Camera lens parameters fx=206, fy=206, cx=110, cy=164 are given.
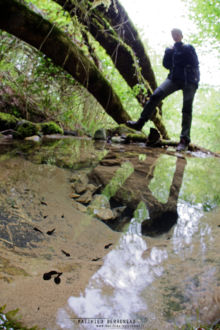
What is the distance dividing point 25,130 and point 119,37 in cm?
264

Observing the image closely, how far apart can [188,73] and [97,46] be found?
2.33m

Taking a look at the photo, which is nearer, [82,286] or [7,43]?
[82,286]

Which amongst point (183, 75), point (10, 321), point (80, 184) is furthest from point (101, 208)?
point (183, 75)

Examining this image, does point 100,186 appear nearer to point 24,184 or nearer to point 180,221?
point 24,184

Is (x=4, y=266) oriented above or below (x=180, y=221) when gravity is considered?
below

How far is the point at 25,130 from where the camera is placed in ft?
13.0

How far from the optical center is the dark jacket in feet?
12.4

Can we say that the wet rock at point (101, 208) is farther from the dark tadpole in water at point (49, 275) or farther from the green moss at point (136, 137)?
the green moss at point (136, 137)

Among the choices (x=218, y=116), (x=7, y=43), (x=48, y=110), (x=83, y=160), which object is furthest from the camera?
(x=218, y=116)

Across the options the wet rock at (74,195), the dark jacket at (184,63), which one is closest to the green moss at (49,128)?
the dark jacket at (184,63)

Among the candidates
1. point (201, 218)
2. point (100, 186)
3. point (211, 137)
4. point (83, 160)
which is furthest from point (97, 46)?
point (211, 137)

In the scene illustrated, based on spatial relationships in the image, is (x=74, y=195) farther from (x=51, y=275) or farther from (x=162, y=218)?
(x=51, y=275)

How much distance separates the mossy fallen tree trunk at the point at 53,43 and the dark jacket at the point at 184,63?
1.59 metres

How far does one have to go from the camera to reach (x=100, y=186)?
167 cm
